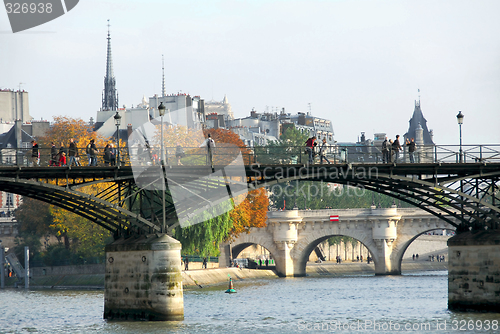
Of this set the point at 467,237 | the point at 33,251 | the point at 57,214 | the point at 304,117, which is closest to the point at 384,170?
the point at 467,237

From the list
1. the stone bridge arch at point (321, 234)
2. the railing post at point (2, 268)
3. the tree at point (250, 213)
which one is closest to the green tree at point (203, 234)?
the tree at point (250, 213)

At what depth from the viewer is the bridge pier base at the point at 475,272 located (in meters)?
39.0

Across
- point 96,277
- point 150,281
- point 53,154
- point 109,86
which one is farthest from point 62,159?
point 109,86

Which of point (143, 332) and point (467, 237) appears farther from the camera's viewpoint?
point (467, 237)

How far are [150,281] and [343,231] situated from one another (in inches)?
2019

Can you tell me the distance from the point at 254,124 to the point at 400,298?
78222mm

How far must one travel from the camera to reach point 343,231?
8544 cm

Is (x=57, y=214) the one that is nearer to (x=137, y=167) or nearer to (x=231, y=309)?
(x=231, y=309)

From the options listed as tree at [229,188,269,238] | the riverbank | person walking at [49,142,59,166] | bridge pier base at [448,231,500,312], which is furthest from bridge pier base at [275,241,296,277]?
person walking at [49,142,59,166]

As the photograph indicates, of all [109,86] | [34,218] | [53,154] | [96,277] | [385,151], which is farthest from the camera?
[109,86]

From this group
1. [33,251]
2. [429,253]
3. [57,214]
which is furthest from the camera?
[429,253]

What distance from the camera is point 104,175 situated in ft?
119

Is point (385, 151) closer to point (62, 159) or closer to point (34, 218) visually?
point (62, 159)

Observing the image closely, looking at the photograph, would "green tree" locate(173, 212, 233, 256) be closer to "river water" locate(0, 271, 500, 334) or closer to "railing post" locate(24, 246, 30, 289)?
"river water" locate(0, 271, 500, 334)
